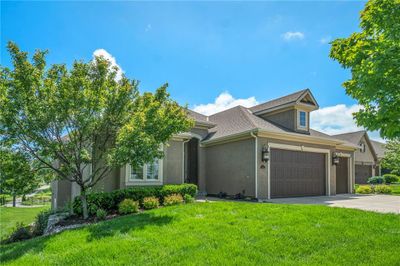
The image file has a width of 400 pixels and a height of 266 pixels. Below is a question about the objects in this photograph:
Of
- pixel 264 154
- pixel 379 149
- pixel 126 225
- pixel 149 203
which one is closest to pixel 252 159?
pixel 264 154

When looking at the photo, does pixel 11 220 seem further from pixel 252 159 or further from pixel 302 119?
pixel 302 119

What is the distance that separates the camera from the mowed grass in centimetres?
513

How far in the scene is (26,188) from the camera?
30.2ft

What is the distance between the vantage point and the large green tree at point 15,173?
8.59 meters

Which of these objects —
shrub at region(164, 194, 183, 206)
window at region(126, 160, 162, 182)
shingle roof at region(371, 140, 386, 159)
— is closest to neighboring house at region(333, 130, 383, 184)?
shingle roof at region(371, 140, 386, 159)

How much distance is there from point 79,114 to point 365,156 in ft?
107

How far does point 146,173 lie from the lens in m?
13.6

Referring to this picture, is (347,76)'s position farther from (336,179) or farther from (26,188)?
(336,179)

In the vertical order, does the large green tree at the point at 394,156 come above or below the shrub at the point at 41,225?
above

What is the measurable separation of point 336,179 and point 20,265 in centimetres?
1978

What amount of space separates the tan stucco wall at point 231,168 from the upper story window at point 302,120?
467 cm

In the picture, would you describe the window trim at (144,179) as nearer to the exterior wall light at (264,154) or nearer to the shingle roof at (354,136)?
the exterior wall light at (264,154)

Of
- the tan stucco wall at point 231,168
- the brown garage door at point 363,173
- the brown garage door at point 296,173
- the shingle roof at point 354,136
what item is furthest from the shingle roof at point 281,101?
the shingle roof at point 354,136

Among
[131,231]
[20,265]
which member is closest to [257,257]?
[131,231]
